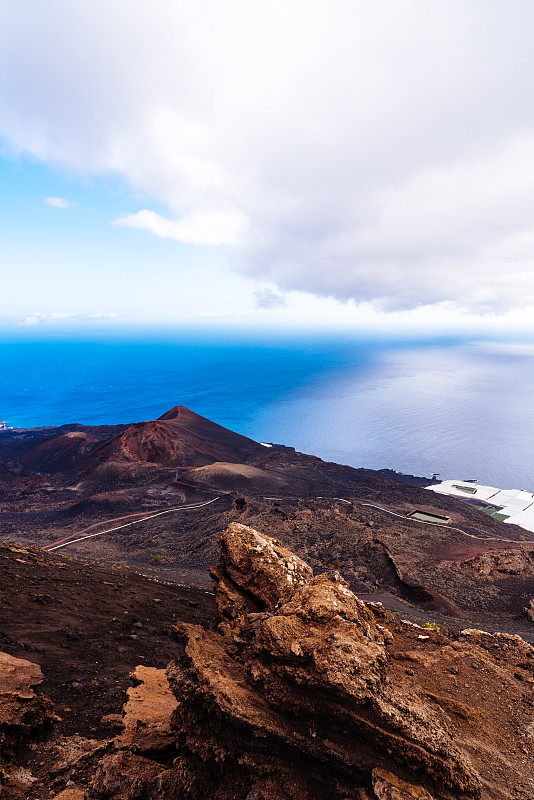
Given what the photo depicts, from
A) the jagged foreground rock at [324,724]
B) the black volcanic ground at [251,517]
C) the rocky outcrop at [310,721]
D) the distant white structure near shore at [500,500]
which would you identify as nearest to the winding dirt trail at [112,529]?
the black volcanic ground at [251,517]

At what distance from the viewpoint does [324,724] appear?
5043 mm

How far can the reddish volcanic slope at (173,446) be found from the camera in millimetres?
50750

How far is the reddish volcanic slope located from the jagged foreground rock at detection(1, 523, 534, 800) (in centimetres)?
4505

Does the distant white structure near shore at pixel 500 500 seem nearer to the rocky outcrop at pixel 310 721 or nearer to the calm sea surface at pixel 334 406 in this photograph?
the calm sea surface at pixel 334 406

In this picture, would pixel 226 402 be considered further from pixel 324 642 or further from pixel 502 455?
pixel 324 642

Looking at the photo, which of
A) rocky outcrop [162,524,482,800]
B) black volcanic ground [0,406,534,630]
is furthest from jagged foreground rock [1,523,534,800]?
black volcanic ground [0,406,534,630]

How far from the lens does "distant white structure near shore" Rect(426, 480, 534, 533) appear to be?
1694 inches

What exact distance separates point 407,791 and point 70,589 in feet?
44.0

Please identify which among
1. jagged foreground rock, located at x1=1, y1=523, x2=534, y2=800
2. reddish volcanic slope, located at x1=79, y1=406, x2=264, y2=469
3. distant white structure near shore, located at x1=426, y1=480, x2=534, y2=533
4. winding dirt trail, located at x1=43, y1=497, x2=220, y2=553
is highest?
jagged foreground rock, located at x1=1, y1=523, x2=534, y2=800

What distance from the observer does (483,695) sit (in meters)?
6.25

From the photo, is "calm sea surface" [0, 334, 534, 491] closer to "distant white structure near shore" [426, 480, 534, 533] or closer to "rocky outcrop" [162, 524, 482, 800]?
"distant white structure near shore" [426, 480, 534, 533]

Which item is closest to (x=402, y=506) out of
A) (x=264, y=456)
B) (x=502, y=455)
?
(x=264, y=456)

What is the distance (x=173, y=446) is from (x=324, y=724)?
164 feet

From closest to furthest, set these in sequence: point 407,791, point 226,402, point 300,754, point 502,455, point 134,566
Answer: point 407,791 < point 300,754 < point 134,566 < point 502,455 < point 226,402
